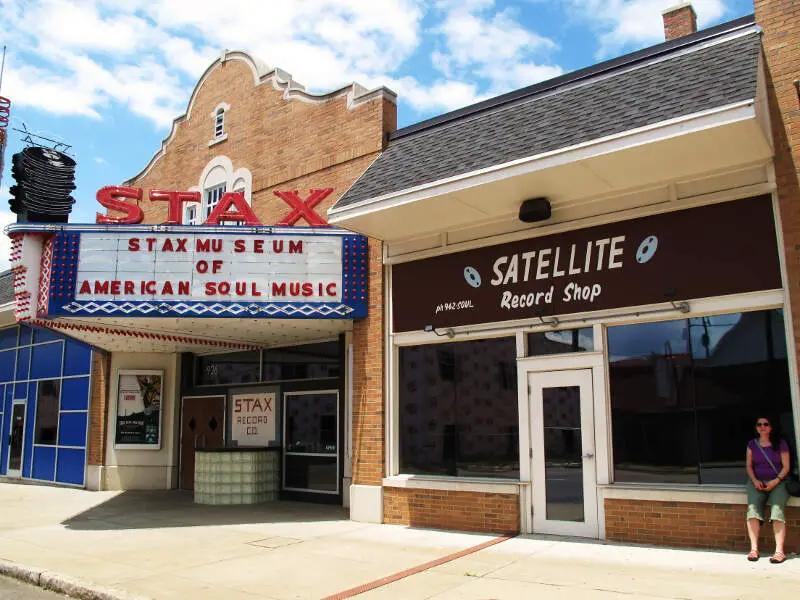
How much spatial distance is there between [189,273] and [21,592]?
5663 mm

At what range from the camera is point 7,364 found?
21.7 meters

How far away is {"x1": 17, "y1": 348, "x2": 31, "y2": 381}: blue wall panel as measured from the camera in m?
20.8

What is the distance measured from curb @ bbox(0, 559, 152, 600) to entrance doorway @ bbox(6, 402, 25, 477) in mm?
12930

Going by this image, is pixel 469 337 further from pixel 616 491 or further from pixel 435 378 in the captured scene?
pixel 616 491

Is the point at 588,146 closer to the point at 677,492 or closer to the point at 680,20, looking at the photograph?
the point at 677,492

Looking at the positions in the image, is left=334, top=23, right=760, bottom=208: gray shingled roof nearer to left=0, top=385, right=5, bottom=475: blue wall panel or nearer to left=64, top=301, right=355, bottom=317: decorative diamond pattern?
left=64, top=301, right=355, bottom=317: decorative diamond pattern

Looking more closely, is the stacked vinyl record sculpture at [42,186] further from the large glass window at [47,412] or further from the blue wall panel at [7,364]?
the blue wall panel at [7,364]

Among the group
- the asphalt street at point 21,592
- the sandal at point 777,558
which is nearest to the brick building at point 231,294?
the asphalt street at point 21,592

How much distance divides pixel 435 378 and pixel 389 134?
4.59 metres

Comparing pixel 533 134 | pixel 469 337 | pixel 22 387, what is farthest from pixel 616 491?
pixel 22 387

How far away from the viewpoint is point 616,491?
9055 mm

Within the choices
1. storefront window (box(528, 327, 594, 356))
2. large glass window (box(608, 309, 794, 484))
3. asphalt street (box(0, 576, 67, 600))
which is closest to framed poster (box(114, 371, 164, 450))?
asphalt street (box(0, 576, 67, 600))

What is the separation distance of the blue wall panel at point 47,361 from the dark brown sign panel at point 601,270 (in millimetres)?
12247

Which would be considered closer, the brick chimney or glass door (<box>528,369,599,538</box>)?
glass door (<box>528,369,599,538</box>)
